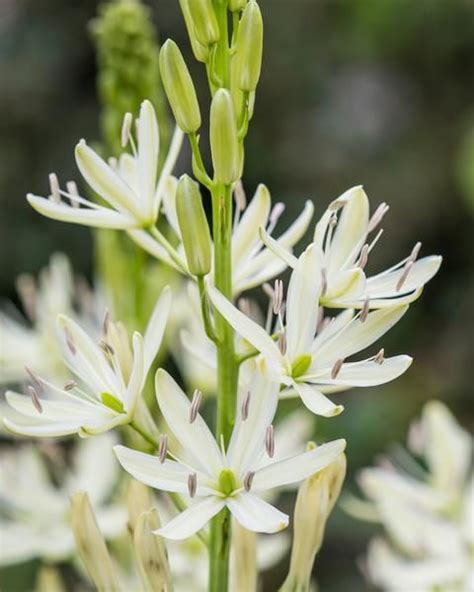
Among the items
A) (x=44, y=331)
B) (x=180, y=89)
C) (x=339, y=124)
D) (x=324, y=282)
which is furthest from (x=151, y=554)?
(x=339, y=124)

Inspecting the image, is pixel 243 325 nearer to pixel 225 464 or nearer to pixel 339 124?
pixel 225 464

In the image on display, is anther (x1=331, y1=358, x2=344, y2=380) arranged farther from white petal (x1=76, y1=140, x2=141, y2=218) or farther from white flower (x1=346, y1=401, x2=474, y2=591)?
white flower (x1=346, y1=401, x2=474, y2=591)

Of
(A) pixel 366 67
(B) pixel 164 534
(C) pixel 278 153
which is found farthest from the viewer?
(A) pixel 366 67

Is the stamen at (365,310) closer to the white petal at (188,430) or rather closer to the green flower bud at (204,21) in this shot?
the white petal at (188,430)

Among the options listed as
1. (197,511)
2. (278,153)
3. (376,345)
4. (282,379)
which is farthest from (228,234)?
(278,153)

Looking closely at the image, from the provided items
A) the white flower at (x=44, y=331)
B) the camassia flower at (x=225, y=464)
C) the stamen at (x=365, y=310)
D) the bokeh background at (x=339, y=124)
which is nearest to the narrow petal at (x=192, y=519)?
the camassia flower at (x=225, y=464)

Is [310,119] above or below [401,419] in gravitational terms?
above

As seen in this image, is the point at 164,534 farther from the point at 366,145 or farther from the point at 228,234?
the point at 366,145
